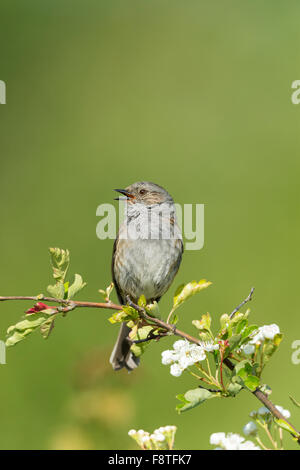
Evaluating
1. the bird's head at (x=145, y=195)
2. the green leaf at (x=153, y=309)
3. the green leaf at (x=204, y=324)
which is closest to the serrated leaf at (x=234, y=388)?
the green leaf at (x=204, y=324)

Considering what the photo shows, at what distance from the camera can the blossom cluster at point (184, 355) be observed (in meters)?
1.71

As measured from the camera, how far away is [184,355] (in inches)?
68.4

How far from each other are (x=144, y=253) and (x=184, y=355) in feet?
7.52

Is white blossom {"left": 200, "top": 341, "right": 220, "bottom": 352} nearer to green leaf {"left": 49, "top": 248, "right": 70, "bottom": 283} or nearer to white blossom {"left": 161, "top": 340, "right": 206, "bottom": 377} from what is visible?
white blossom {"left": 161, "top": 340, "right": 206, "bottom": 377}

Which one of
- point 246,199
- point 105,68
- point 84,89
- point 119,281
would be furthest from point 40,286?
point 105,68

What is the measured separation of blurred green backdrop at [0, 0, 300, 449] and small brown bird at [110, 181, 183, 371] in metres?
0.47

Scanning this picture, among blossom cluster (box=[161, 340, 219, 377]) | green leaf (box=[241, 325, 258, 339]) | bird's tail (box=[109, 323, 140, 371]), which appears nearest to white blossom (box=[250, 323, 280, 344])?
green leaf (box=[241, 325, 258, 339])

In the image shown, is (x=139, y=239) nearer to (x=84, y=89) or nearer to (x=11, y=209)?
(x=11, y=209)

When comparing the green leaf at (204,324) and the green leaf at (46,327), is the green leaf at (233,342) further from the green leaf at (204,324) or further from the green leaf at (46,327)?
the green leaf at (46,327)

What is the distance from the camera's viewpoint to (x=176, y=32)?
1088 cm

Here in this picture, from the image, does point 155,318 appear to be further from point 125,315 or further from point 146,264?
point 146,264

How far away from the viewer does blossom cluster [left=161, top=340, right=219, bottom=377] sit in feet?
5.60

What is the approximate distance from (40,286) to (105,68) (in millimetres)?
4748

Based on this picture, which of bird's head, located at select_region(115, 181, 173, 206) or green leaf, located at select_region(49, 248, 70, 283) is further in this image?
bird's head, located at select_region(115, 181, 173, 206)
